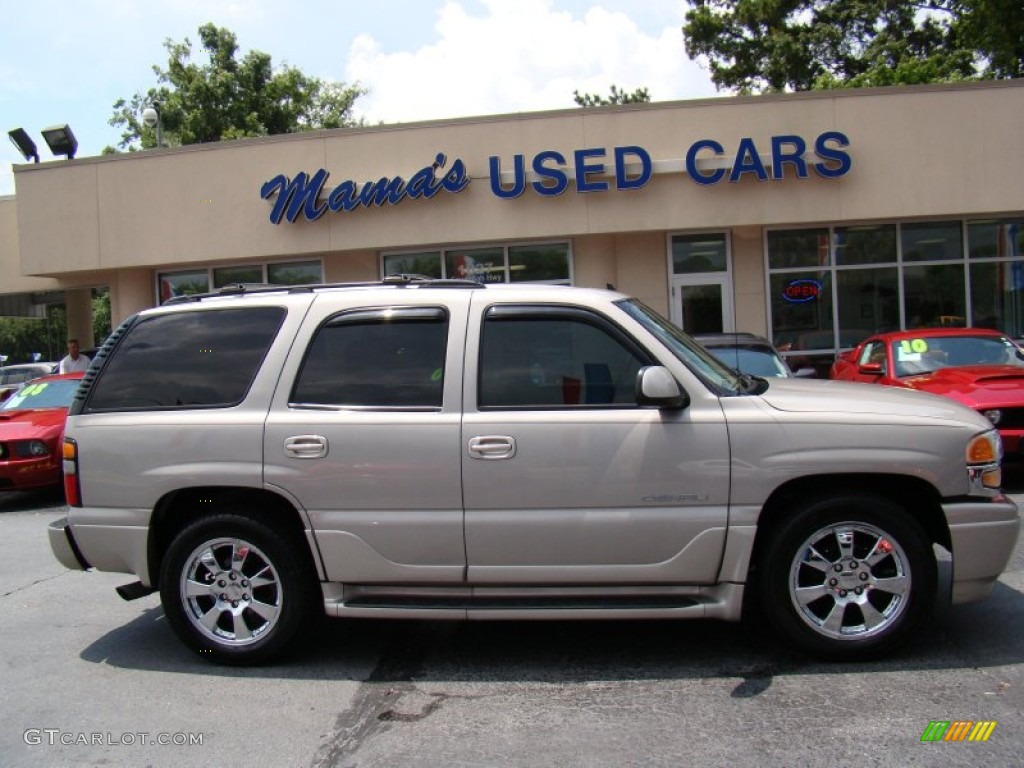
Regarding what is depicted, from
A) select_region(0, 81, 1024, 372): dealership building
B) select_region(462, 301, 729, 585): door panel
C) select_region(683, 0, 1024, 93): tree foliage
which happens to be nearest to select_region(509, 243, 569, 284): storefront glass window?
select_region(0, 81, 1024, 372): dealership building

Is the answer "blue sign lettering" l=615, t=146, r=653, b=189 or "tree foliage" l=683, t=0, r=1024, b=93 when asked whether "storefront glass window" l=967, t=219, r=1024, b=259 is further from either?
"tree foliage" l=683, t=0, r=1024, b=93

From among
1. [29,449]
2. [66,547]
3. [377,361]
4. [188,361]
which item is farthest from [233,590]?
[29,449]

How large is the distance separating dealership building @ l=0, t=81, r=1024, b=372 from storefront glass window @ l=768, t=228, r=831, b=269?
0.03m

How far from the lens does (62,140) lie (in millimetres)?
17062

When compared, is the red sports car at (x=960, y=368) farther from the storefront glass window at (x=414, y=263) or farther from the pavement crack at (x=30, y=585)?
the storefront glass window at (x=414, y=263)

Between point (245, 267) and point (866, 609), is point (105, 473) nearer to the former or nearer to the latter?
point (866, 609)

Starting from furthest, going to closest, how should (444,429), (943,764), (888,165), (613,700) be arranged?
(888,165), (444,429), (613,700), (943,764)

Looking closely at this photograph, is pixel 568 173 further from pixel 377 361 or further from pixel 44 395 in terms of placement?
pixel 377 361

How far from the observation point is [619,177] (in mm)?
14523

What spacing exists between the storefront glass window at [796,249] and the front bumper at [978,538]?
38.6 feet

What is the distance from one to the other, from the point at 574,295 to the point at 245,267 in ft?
44.5

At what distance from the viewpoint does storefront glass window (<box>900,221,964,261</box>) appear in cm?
1516

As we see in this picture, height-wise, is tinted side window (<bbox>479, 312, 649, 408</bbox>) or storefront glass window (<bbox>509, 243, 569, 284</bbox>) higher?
storefront glass window (<bbox>509, 243, 569, 284</bbox>)

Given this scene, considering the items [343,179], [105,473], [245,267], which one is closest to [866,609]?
[105,473]
